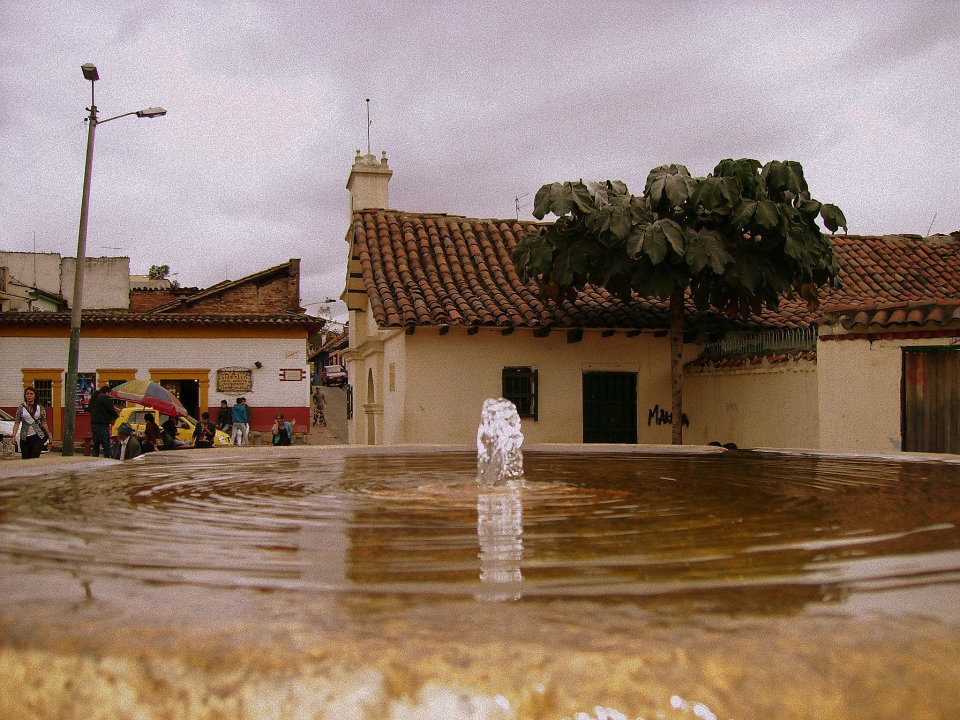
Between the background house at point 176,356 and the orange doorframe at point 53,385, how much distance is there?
30 mm

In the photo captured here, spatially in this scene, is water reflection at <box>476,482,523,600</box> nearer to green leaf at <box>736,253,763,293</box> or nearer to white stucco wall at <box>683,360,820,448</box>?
green leaf at <box>736,253,763,293</box>

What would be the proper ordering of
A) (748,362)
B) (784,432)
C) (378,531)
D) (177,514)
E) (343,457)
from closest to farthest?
(378,531) < (177,514) < (343,457) < (784,432) < (748,362)

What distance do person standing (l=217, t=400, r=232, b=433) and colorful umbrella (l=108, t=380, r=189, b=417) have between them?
7621 mm

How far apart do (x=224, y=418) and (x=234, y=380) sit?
8.20 ft

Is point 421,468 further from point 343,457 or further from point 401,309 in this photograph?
point 401,309

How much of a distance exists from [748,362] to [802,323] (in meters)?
1.92

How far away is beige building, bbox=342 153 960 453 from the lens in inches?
472

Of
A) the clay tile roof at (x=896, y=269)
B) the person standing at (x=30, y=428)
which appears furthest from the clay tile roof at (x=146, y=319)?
the clay tile roof at (x=896, y=269)

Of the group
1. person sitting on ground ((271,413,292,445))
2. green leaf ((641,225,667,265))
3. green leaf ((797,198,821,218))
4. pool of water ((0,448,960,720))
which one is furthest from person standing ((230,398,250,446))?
pool of water ((0,448,960,720))

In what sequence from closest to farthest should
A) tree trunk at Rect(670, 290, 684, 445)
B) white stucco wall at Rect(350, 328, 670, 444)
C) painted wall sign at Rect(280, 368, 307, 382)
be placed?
tree trunk at Rect(670, 290, 684, 445), white stucco wall at Rect(350, 328, 670, 444), painted wall sign at Rect(280, 368, 307, 382)

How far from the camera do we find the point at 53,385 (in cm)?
2733

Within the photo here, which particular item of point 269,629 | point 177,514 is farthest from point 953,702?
point 177,514

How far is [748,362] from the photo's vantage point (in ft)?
47.5

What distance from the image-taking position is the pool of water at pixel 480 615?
1109 mm
